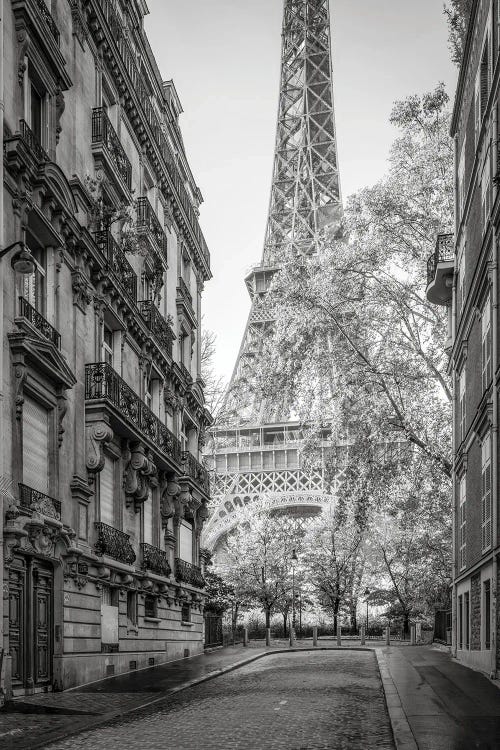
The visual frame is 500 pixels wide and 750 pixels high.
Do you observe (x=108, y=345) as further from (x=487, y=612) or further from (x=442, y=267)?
(x=487, y=612)

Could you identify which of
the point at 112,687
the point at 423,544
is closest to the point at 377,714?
the point at 112,687

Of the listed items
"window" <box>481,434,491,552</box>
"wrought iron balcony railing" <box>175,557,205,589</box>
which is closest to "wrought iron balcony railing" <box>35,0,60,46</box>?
"window" <box>481,434,491,552</box>

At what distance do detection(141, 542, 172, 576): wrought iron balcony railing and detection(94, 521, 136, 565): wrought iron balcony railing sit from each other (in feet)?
6.78

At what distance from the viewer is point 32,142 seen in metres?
18.7

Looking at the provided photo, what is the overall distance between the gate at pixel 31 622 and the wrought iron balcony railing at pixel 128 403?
4.78 metres

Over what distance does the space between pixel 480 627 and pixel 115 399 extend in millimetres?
10252

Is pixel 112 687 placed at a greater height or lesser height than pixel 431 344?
lesser

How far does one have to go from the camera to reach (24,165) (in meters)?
17.9

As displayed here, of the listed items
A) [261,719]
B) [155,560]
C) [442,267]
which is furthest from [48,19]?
[155,560]

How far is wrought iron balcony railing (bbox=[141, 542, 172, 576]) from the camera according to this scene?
91.8ft

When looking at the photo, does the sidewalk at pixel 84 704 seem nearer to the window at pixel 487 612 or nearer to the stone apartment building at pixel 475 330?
the window at pixel 487 612

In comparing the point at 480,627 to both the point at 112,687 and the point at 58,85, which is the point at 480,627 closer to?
the point at 112,687

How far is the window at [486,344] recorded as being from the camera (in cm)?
2220

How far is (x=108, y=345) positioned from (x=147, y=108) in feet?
29.0
